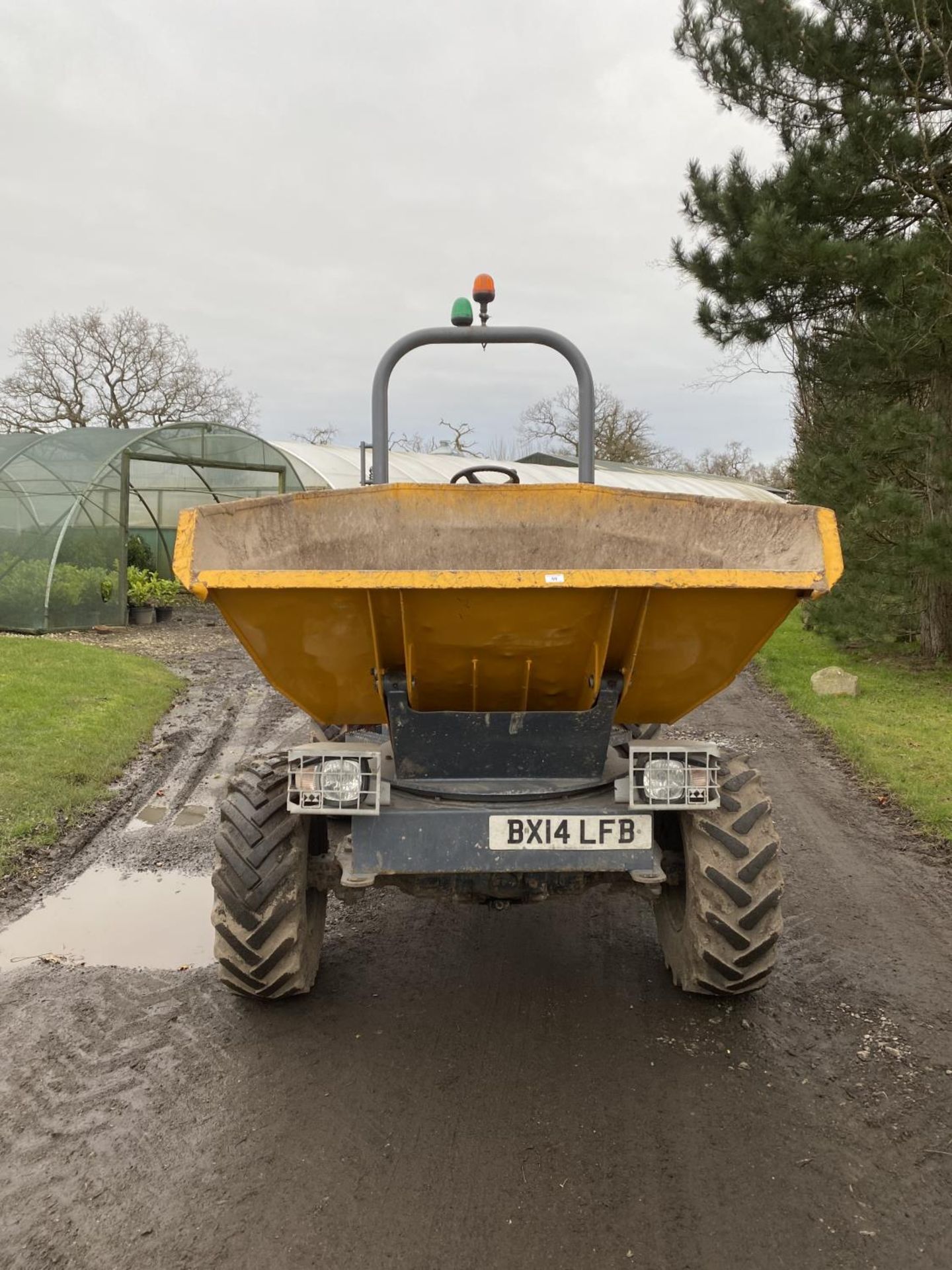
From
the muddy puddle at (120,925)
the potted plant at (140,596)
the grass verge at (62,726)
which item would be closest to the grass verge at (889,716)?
the muddy puddle at (120,925)

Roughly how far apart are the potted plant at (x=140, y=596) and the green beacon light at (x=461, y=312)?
1366 cm

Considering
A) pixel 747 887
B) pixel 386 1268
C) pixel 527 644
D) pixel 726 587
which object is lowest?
pixel 386 1268

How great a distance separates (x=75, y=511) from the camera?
50.9ft

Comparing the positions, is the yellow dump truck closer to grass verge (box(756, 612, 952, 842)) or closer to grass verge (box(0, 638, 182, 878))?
grass verge (box(0, 638, 182, 878))

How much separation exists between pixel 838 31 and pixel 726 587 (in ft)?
34.4

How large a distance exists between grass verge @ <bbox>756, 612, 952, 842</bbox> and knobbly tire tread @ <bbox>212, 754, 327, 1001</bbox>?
440 cm

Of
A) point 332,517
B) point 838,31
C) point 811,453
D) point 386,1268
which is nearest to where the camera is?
point 386,1268

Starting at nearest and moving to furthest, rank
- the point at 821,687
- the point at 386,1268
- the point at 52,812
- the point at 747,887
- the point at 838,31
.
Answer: the point at 386,1268 → the point at 747,887 → the point at 52,812 → the point at 838,31 → the point at 821,687

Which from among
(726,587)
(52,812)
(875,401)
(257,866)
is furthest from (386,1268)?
(875,401)

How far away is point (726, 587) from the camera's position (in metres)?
2.78

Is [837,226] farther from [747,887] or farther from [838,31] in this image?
[747,887]

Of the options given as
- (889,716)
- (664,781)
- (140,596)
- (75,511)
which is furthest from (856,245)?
A: (140,596)

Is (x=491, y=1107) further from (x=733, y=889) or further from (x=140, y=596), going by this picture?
(x=140, y=596)

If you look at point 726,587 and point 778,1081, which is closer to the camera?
point 726,587
